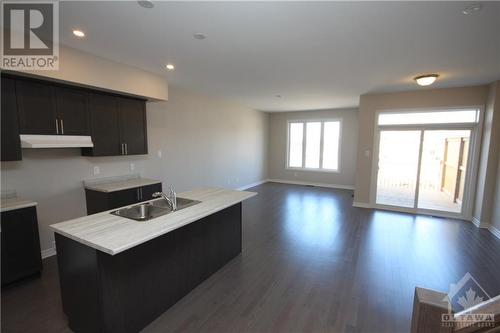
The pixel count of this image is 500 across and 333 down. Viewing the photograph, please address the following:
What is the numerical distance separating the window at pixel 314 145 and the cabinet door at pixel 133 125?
5716 mm

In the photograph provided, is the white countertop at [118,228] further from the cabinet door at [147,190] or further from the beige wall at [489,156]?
the beige wall at [489,156]

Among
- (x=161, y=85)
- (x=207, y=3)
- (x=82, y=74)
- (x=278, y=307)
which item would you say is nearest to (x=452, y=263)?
(x=278, y=307)

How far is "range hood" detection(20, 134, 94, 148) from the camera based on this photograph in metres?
2.56

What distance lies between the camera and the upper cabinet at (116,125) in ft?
10.8

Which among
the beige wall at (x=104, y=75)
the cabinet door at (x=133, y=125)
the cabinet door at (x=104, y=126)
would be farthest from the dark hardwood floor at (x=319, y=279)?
the beige wall at (x=104, y=75)

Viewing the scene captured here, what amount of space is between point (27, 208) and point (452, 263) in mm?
5237

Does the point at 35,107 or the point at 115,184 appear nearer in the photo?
the point at 35,107

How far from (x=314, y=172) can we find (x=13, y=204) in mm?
7523

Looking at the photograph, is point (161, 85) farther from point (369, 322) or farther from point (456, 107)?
point (456, 107)

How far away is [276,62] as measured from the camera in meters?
3.21

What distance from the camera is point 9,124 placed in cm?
245

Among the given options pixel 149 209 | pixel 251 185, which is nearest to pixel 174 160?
pixel 149 209

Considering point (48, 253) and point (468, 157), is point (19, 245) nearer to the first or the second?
point (48, 253)

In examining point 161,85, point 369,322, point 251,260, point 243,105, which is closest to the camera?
point 369,322
